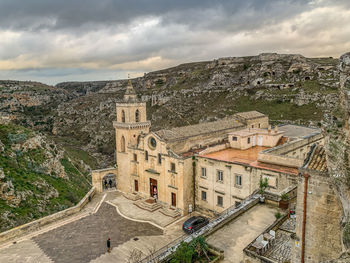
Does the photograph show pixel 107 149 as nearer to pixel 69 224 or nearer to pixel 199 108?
pixel 199 108

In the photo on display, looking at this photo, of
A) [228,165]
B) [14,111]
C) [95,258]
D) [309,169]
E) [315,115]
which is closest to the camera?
[309,169]

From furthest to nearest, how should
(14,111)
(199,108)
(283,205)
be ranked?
(14,111) → (199,108) → (283,205)

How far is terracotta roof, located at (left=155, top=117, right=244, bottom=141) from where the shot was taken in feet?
100

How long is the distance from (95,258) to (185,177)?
11.8 metres

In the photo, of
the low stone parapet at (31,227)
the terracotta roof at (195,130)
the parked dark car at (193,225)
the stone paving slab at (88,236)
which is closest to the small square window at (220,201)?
the parked dark car at (193,225)

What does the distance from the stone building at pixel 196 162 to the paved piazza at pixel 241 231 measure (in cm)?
584

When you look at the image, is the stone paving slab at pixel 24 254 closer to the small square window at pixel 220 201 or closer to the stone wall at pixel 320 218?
the small square window at pixel 220 201

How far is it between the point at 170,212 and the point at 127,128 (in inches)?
492

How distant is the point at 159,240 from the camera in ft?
77.3

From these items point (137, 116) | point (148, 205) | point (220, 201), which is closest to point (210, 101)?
point (137, 116)

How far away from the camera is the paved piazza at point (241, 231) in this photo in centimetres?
1407

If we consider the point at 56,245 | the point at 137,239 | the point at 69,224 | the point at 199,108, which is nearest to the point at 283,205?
the point at 137,239

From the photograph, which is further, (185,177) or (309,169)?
(185,177)

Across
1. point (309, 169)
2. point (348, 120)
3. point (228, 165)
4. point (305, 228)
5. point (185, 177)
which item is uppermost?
point (348, 120)
